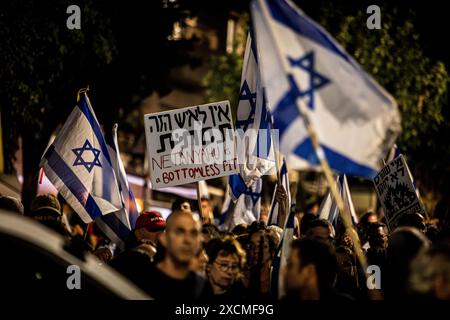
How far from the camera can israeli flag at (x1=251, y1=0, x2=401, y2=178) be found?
650 centimetres

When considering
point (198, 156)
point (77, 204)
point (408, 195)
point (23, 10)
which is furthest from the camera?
point (23, 10)

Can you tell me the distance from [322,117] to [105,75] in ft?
43.4

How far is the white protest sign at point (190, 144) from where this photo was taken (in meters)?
10.9

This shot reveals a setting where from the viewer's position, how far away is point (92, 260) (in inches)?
198

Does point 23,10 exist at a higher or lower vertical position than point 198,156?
higher

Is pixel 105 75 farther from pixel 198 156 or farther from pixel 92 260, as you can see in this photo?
pixel 92 260

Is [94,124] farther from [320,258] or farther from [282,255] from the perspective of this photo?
[320,258]

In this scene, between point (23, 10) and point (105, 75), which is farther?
point (105, 75)

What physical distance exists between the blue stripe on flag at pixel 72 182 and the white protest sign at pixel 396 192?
343cm

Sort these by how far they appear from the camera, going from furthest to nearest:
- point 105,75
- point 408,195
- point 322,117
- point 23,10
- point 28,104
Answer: point 105,75, point 28,104, point 23,10, point 408,195, point 322,117

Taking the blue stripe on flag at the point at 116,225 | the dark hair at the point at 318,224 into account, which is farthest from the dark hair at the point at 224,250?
the blue stripe on flag at the point at 116,225

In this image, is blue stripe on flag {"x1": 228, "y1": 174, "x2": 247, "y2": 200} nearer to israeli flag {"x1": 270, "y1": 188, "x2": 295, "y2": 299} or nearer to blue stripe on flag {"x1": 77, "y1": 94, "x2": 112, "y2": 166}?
blue stripe on flag {"x1": 77, "y1": 94, "x2": 112, "y2": 166}

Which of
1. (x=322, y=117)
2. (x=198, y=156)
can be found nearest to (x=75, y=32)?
(x=198, y=156)

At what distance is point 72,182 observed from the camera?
1043 cm
